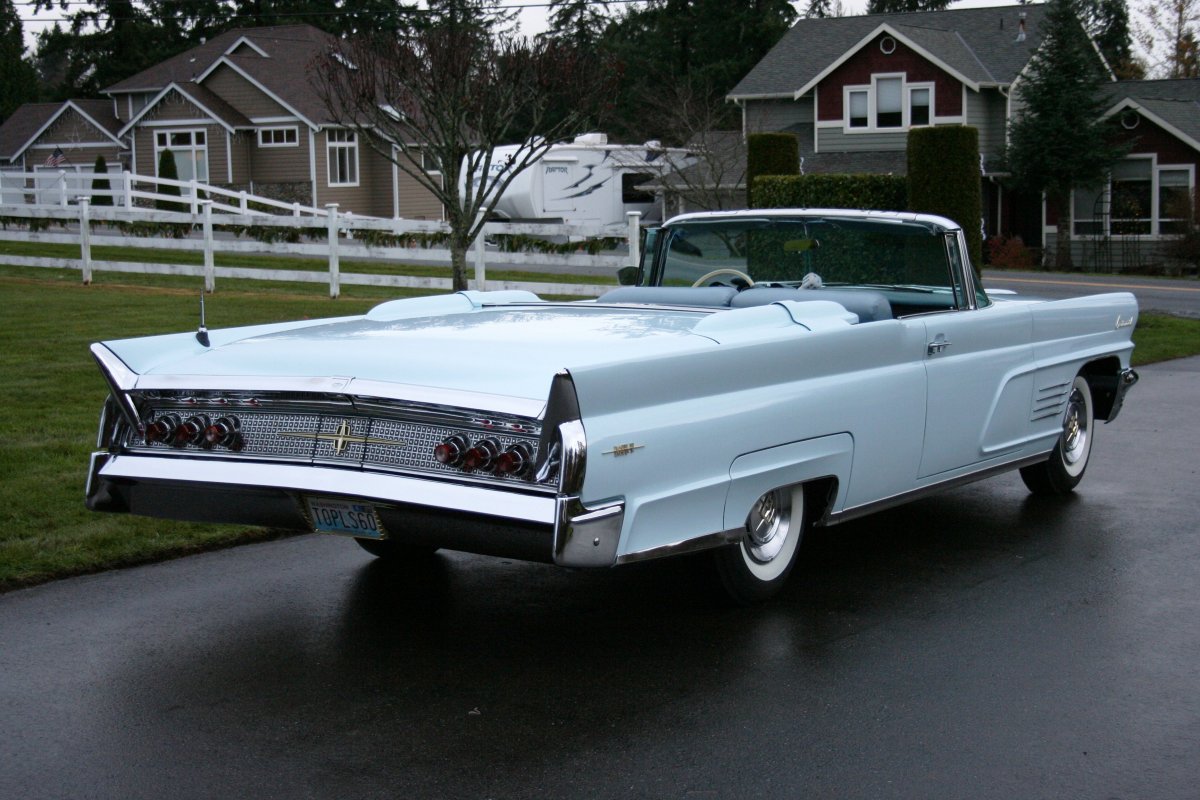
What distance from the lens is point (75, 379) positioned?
11.8 m

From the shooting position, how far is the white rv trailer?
4222 cm

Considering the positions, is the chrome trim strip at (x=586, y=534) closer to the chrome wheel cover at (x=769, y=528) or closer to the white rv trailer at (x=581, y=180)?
the chrome wheel cover at (x=769, y=528)

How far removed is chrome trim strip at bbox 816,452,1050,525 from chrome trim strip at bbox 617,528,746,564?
0.73 metres

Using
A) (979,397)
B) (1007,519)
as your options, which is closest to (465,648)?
(979,397)

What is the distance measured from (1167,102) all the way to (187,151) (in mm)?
31484

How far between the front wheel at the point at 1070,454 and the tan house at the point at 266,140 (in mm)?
40961

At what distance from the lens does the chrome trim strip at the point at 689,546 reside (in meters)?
4.95

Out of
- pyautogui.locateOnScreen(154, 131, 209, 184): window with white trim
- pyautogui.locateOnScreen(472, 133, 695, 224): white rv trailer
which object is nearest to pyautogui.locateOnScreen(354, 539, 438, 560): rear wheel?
pyautogui.locateOnScreen(472, 133, 695, 224): white rv trailer

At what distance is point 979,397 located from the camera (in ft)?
22.9

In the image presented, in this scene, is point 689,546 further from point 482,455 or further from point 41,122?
point 41,122

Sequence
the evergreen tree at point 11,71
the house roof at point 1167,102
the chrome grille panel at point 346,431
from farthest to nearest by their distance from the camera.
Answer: the evergreen tree at point 11,71 → the house roof at point 1167,102 → the chrome grille panel at point 346,431

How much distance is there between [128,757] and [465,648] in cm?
145

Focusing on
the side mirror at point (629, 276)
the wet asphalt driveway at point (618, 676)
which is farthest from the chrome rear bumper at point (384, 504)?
the side mirror at point (629, 276)

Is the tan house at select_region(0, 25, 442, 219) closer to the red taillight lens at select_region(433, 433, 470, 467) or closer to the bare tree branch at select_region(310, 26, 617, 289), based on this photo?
the bare tree branch at select_region(310, 26, 617, 289)
